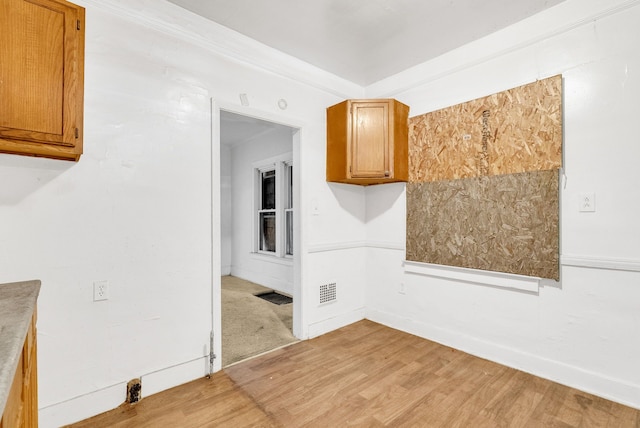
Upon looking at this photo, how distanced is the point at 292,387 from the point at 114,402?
118cm

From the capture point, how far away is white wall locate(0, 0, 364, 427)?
1.80 m

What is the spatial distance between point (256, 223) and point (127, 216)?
12.1ft

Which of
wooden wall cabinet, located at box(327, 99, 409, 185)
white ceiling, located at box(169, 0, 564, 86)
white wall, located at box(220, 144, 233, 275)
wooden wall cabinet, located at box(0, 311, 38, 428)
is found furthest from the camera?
white wall, located at box(220, 144, 233, 275)

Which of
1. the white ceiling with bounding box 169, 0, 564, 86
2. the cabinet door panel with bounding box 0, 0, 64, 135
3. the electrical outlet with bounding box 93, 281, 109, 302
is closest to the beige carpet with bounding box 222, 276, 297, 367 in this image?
the electrical outlet with bounding box 93, 281, 109, 302

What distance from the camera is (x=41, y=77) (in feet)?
5.07

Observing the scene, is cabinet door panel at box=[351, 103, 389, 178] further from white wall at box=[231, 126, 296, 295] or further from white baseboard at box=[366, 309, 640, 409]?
white wall at box=[231, 126, 296, 295]

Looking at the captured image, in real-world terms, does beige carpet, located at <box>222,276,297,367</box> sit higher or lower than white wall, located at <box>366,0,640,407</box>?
lower

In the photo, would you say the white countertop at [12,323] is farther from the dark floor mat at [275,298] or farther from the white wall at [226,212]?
the white wall at [226,212]

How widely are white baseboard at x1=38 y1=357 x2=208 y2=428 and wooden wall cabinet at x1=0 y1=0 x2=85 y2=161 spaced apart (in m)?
1.51

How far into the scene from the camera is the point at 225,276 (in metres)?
6.25

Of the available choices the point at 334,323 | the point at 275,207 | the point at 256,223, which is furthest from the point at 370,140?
the point at 256,223

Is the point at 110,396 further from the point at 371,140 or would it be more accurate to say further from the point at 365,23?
the point at 365,23

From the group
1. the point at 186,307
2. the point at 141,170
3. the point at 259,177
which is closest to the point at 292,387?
the point at 186,307

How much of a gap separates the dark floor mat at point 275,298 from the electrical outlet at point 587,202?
348 centimetres
